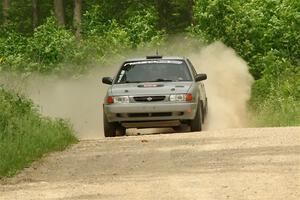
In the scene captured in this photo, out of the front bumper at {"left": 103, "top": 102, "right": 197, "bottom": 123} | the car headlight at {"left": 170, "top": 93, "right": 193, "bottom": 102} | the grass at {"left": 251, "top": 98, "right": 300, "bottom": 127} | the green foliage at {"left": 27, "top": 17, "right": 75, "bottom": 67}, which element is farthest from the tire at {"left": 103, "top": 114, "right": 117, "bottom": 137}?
the green foliage at {"left": 27, "top": 17, "right": 75, "bottom": 67}

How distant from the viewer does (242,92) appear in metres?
27.4

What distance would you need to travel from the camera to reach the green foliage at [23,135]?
12688 mm

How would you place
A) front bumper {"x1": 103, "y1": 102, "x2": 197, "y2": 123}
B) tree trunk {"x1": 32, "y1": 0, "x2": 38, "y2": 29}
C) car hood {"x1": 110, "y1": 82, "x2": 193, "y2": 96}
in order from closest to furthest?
front bumper {"x1": 103, "y1": 102, "x2": 197, "y2": 123} → car hood {"x1": 110, "y1": 82, "x2": 193, "y2": 96} → tree trunk {"x1": 32, "y1": 0, "x2": 38, "y2": 29}

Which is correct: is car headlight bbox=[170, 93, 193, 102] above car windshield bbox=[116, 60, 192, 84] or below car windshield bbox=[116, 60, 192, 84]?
below

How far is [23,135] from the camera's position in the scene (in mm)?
14656

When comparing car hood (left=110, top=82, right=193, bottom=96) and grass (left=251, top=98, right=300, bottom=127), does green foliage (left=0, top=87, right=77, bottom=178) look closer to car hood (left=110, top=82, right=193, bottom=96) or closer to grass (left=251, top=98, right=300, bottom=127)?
car hood (left=110, top=82, right=193, bottom=96)

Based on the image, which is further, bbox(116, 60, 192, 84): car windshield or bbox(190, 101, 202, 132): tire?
bbox(116, 60, 192, 84): car windshield

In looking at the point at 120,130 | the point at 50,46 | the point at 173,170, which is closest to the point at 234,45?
the point at 50,46

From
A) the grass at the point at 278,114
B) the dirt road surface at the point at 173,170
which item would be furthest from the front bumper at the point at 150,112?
the grass at the point at 278,114

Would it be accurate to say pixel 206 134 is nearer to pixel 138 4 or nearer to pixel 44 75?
pixel 44 75

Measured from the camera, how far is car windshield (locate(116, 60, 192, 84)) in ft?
62.9

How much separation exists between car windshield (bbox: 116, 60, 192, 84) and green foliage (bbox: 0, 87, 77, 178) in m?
2.18

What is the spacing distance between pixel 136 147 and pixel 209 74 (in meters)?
13.6

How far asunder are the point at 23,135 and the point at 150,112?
153 inches
